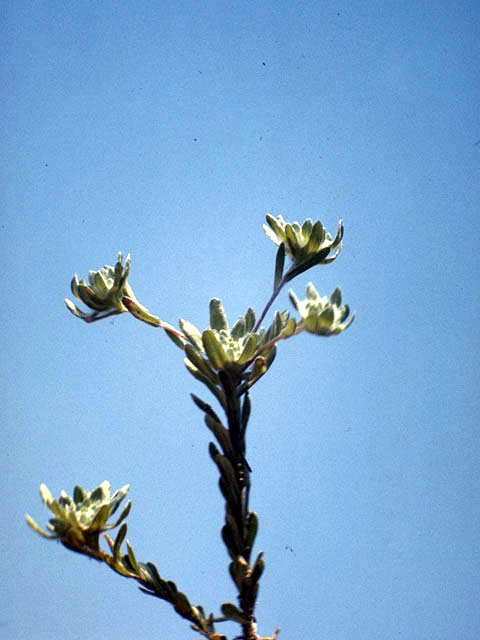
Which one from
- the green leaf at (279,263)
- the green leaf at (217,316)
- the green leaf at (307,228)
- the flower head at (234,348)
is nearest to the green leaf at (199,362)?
the flower head at (234,348)

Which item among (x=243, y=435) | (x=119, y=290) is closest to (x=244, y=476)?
(x=243, y=435)

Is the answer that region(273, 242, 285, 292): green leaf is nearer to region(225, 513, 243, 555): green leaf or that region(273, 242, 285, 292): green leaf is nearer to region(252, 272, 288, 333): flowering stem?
region(252, 272, 288, 333): flowering stem

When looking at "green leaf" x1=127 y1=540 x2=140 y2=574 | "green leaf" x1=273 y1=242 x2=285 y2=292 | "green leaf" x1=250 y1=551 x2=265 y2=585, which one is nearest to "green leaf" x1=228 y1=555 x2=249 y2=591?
"green leaf" x1=250 y1=551 x2=265 y2=585

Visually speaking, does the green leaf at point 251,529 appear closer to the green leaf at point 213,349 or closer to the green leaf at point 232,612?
the green leaf at point 232,612

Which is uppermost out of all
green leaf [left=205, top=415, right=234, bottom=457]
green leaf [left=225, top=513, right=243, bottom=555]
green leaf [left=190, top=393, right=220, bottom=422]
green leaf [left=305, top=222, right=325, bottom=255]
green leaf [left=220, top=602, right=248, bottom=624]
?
green leaf [left=305, top=222, right=325, bottom=255]

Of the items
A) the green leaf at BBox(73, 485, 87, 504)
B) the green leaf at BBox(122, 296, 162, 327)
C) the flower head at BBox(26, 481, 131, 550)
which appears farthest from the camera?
the green leaf at BBox(122, 296, 162, 327)

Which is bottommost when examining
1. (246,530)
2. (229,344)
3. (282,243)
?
(246,530)

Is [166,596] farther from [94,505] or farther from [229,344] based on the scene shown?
[229,344]

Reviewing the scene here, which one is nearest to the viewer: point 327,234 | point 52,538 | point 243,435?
point 52,538
